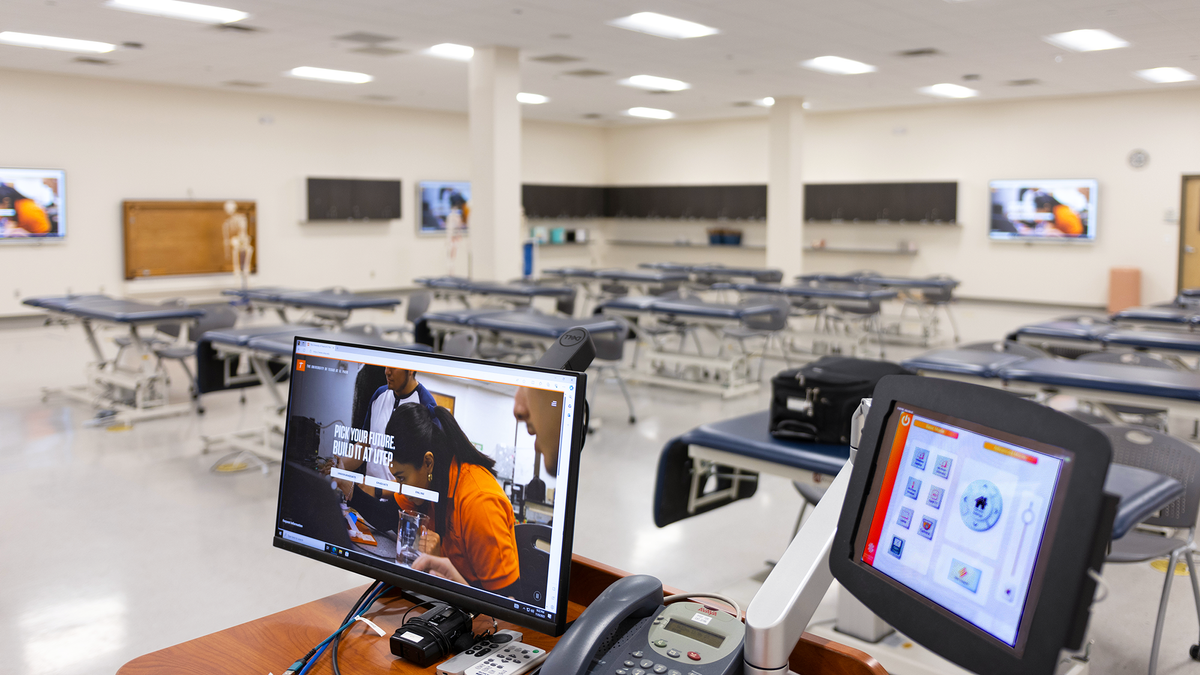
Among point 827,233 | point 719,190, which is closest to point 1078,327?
point 827,233

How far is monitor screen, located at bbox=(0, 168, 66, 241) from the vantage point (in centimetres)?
1126

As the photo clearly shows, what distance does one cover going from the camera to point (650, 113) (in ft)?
54.6

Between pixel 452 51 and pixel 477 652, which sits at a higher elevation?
pixel 452 51

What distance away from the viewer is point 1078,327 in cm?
606

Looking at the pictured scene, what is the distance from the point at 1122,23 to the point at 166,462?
29.2 feet

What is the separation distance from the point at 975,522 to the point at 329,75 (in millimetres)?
12319

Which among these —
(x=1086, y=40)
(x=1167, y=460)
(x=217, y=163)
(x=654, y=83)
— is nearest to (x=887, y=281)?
(x=1086, y=40)

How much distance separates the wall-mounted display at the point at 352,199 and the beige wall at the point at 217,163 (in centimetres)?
21

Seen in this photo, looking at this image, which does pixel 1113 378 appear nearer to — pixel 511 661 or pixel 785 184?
pixel 511 661

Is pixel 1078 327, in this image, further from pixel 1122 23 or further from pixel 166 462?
pixel 166 462

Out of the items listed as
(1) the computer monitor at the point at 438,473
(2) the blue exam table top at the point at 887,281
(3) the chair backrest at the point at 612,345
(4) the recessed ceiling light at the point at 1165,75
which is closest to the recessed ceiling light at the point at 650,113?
(2) the blue exam table top at the point at 887,281

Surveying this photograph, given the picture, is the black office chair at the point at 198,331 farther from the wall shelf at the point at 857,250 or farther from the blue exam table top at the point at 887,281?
the wall shelf at the point at 857,250

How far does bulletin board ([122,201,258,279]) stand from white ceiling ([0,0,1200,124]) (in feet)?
5.85

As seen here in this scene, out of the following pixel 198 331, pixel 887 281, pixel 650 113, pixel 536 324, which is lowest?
pixel 198 331
